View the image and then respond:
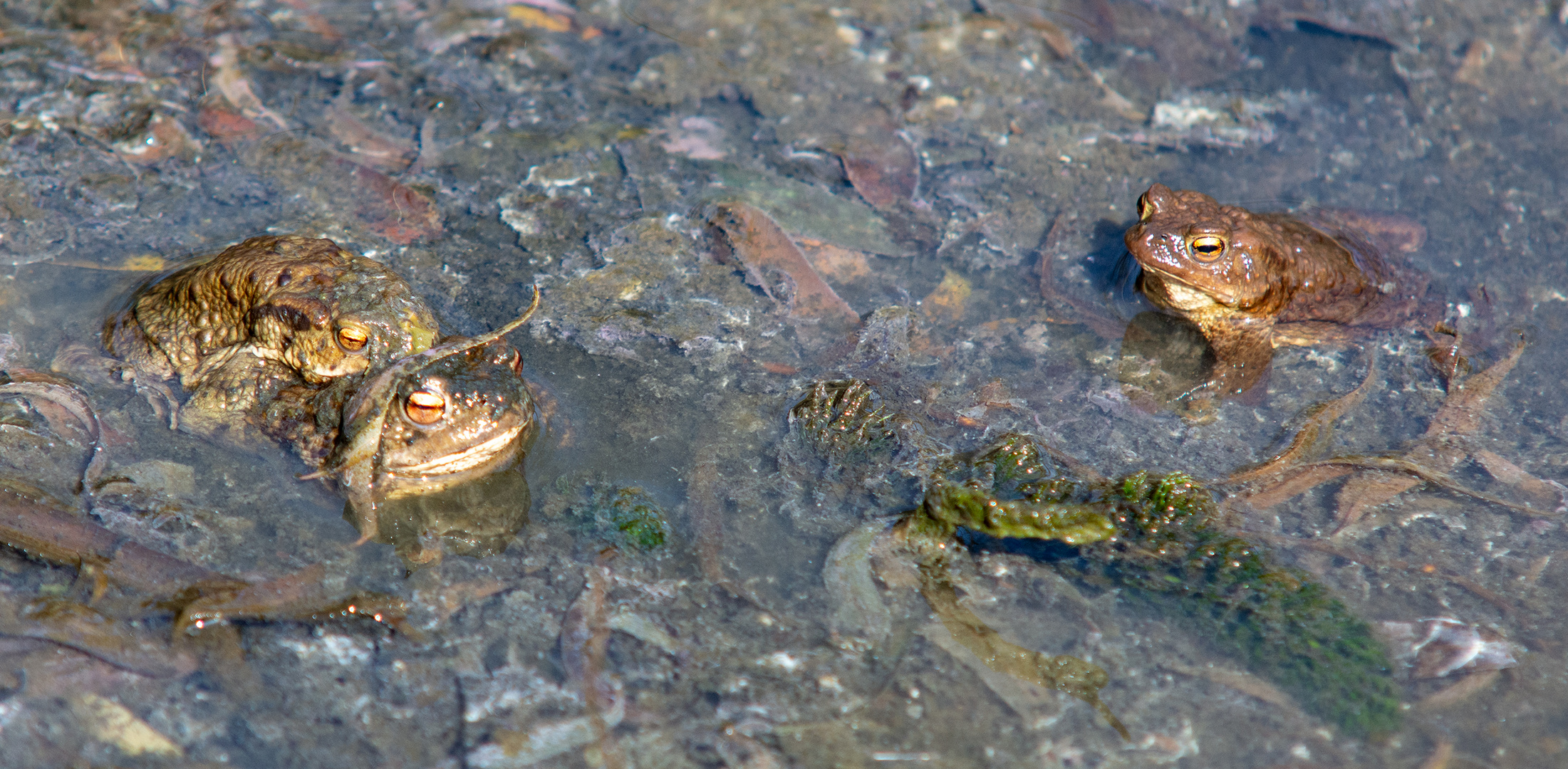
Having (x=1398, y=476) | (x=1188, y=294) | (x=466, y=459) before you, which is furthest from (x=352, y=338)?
(x=1398, y=476)

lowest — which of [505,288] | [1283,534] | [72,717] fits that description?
[72,717]

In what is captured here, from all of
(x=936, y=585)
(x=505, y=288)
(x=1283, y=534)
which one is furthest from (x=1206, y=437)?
(x=505, y=288)

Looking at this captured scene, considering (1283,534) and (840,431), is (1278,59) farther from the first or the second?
(840,431)

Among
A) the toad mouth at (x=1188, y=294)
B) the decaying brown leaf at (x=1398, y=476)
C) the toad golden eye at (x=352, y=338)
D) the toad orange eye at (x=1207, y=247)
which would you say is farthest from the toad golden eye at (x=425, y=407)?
the toad orange eye at (x=1207, y=247)

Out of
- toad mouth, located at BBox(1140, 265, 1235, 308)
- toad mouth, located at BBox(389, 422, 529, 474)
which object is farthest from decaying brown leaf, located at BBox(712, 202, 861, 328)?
toad mouth, located at BBox(1140, 265, 1235, 308)

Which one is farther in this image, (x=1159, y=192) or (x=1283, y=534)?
(x=1159, y=192)

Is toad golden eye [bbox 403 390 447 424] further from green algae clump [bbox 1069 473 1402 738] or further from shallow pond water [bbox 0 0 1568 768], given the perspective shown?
green algae clump [bbox 1069 473 1402 738]
